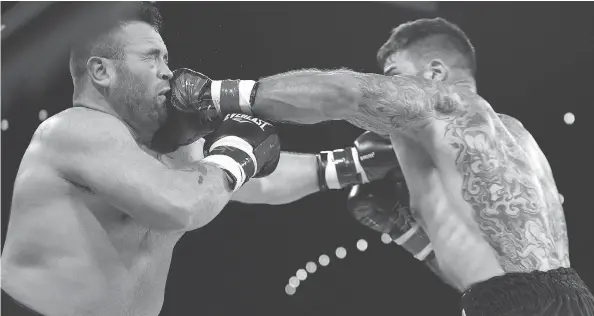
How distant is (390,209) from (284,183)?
16.1 inches

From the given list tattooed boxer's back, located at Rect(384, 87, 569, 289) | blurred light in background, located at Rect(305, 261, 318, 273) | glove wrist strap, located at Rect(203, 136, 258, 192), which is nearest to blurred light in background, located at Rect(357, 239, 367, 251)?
blurred light in background, located at Rect(305, 261, 318, 273)

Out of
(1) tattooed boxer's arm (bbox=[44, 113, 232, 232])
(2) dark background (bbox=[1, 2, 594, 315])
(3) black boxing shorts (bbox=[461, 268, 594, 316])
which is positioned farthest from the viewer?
(2) dark background (bbox=[1, 2, 594, 315])

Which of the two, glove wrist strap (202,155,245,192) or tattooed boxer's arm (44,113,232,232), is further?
glove wrist strap (202,155,245,192)

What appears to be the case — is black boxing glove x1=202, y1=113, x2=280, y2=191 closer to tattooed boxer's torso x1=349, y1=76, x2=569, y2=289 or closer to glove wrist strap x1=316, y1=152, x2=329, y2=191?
tattooed boxer's torso x1=349, y1=76, x2=569, y2=289

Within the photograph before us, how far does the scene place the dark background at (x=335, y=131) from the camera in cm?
353

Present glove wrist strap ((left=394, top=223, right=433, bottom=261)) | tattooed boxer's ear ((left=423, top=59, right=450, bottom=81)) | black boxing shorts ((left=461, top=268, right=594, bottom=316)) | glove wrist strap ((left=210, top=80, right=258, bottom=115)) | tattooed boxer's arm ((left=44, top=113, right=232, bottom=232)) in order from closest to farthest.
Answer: tattooed boxer's arm ((left=44, top=113, right=232, bottom=232))
black boxing shorts ((left=461, top=268, right=594, bottom=316))
glove wrist strap ((left=210, top=80, right=258, bottom=115))
tattooed boxer's ear ((left=423, top=59, right=450, bottom=81))
glove wrist strap ((left=394, top=223, right=433, bottom=261))

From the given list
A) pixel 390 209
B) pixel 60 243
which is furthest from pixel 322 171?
pixel 60 243

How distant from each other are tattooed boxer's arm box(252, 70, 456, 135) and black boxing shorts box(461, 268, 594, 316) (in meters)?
0.50

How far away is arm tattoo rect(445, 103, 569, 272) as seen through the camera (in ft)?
6.58

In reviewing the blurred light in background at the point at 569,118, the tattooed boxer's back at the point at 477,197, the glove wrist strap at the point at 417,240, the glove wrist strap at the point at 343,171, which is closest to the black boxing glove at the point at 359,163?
the glove wrist strap at the point at 343,171

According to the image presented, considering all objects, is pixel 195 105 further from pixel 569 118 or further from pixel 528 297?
pixel 569 118

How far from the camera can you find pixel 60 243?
6.03ft

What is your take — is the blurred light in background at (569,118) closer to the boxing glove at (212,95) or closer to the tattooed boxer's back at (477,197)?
the tattooed boxer's back at (477,197)

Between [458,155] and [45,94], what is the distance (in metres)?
2.21
